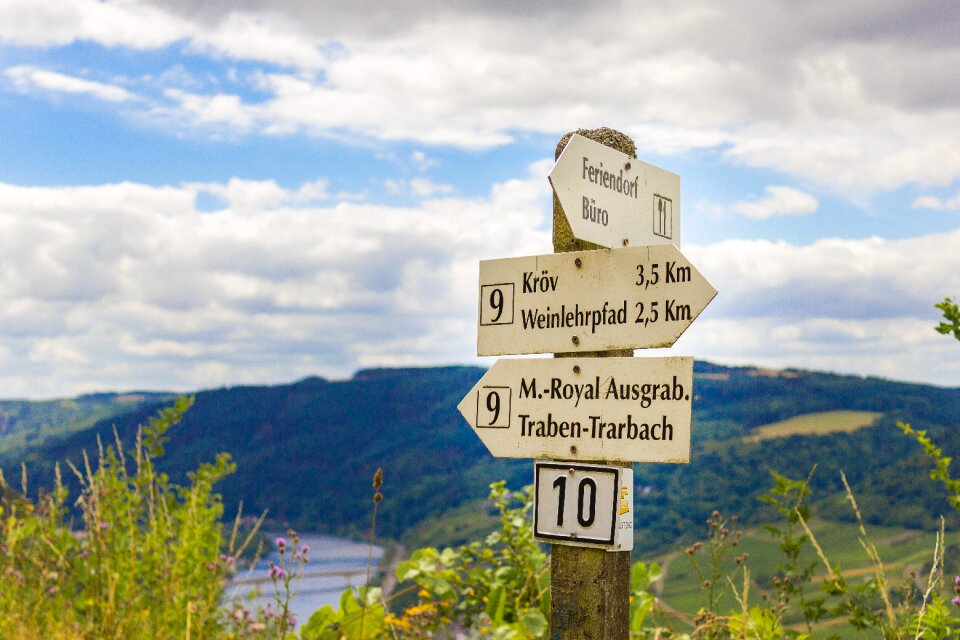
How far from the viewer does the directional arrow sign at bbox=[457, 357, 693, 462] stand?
2.58 meters

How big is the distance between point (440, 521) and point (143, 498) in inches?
3735

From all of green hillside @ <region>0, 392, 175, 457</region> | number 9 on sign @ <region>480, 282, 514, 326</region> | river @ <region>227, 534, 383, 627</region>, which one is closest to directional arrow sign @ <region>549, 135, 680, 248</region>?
number 9 on sign @ <region>480, 282, 514, 326</region>

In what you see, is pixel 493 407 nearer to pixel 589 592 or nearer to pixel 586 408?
pixel 586 408

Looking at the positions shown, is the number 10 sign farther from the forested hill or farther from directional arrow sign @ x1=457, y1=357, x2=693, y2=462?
the forested hill

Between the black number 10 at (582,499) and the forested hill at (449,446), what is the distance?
4125cm

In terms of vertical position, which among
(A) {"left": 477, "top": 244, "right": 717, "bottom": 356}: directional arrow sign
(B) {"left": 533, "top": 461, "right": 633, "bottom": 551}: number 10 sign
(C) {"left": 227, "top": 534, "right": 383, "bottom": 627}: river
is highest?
(A) {"left": 477, "top": 244, "right": 717, "bottom": 356}: directional arrow sign

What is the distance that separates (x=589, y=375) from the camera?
2.72m

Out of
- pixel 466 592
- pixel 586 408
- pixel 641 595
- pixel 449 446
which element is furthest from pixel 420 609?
pixel 449 446

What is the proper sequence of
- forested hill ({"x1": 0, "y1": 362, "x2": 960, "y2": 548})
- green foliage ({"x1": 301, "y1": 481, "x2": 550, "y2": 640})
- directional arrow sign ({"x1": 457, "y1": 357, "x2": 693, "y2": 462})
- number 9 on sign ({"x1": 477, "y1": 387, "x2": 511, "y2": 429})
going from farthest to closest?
1. forested hill ({"x1": 0, "y1": 362, "x2": 960, "y2": 548})
2. green foliage ({"x1": 301, "y1": 481, "x2": 550, "y2": 640})
3. number 9 on sign ({"x1": 477, "y1": 387, "x2": 511, "y2": 429})
4. directional arrow sign ({"x1": 457, "y1": 357, "x2": 693, "y2": 462})

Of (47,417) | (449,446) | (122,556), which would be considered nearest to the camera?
(122,556)

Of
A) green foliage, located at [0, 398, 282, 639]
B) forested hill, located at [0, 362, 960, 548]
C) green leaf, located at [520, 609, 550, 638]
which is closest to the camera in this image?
green leaf, located at [520, 609, 550, 638]

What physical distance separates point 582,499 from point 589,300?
25.0 inches

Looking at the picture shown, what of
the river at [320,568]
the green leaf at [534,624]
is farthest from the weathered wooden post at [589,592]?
the green leaf at [534,624]

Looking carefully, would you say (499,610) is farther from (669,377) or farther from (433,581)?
(669,377)
